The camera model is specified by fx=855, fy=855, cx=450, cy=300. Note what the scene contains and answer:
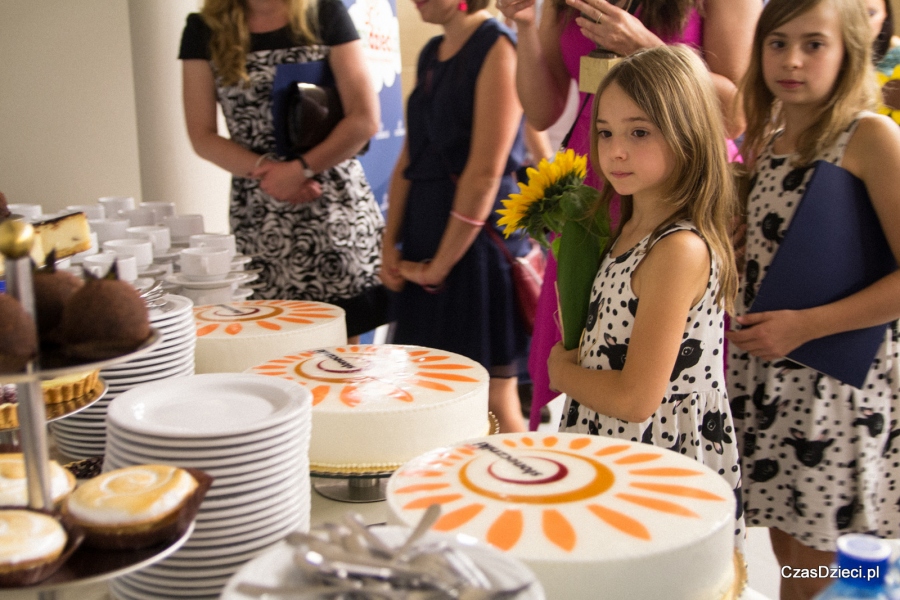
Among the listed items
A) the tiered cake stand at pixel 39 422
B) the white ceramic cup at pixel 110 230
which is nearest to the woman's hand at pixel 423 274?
the white ceramic cup at pixel 110 230

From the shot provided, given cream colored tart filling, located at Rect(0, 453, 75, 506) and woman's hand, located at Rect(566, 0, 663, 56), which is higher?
woman's hand, located at Rect(566, 0, 663, 56)

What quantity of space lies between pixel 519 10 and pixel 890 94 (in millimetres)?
962

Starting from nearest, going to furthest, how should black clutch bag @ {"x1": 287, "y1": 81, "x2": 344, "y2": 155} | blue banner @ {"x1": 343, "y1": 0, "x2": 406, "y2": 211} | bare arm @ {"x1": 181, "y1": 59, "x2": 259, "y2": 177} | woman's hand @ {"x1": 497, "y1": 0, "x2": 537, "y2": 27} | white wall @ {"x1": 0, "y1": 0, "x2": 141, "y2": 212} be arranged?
woman's hand @ {"x1": 497, "y1": 0, "x2": 537, "y2": 27} < black clutch bag @ {"x1": 287, "y1": 81, "x2": 344, "y2": 155} < bare arm @ {"x1": 181, "y1": 59, "x2": 259, "y2": 177} < white wall @ {"x1": 0, "y1": 0, "x2": 141, "y2": 212} < blue banner @ {"x1": 343, "y1": 0, "x2": 406, "y2": 211}

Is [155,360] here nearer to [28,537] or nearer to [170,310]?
[170,310]

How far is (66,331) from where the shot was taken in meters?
0.80

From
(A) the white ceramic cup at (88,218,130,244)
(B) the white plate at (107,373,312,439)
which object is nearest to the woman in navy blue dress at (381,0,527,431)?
(A) the white ceramic cup at (88,218,130,244)

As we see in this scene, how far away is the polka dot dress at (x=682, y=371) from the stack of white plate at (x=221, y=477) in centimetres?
74

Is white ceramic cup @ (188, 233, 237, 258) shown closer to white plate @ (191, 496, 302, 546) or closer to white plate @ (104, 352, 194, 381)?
white plate @ (104, 352, 194, 381)

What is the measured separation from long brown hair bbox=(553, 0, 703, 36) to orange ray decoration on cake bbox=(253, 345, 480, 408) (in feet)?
2.97

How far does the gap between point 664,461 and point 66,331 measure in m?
0.74

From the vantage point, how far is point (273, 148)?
2.55 meters

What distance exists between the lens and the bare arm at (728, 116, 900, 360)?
5.83 feet

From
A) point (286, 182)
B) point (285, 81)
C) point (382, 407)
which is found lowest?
point (382, 407)

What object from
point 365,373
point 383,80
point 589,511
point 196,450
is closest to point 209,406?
point 196,450
